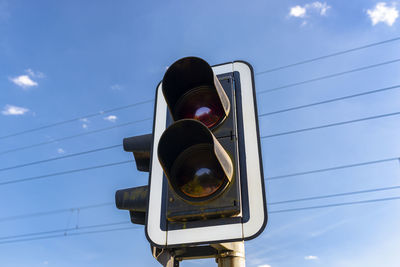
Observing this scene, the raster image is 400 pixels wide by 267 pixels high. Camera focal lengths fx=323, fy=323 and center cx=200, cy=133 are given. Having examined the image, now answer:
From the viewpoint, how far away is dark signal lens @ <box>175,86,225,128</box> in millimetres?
1765

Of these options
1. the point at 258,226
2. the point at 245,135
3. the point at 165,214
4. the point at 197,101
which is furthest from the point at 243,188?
the point at 197,101

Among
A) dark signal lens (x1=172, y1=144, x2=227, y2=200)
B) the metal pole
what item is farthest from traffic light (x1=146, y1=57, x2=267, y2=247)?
Result: the metal pole

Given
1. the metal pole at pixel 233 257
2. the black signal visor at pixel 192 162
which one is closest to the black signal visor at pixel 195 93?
the black signal visor at pixel 192 162

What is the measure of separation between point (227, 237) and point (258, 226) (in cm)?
14

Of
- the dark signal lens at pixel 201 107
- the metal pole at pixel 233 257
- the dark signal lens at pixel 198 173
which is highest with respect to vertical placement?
the dark signal lens at pixel 201 107

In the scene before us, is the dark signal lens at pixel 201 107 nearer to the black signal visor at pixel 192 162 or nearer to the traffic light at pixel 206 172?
the traffic light at pixel 206 172

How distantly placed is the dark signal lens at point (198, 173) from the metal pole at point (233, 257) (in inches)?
12.7

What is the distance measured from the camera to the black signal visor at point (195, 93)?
1.73m

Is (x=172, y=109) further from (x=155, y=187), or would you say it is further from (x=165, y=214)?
(x=165, y=214)

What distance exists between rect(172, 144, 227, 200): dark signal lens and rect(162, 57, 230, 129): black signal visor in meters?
0.27

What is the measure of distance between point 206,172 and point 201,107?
0.48 metres

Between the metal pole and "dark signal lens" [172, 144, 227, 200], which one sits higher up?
"dark signal lens" [172, 144, 227, 200]

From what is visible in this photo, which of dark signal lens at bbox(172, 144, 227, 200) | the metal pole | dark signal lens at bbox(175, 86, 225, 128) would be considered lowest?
the metal pole

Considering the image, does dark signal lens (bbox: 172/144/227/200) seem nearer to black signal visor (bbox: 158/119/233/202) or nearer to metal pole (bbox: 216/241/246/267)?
black signal visor (bbox: 158/119/233/202)
